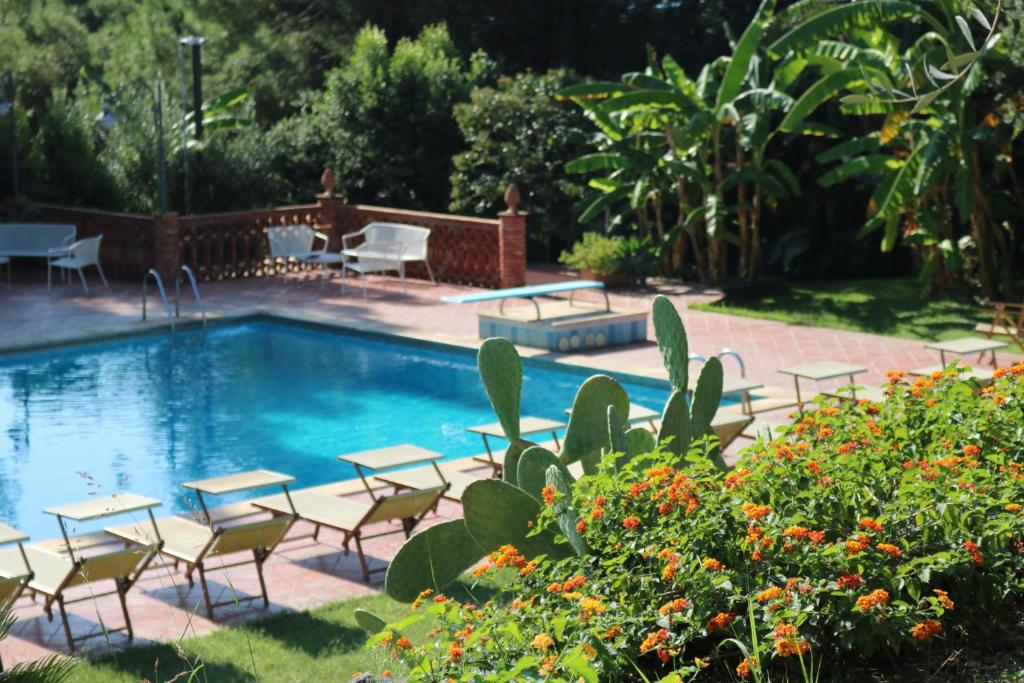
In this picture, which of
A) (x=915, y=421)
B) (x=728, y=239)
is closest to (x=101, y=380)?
(x=728, y=239)

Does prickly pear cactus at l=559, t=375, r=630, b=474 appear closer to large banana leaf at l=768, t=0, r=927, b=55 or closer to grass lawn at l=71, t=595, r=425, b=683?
grass lawn at l=71, t=595, r=425, b=683

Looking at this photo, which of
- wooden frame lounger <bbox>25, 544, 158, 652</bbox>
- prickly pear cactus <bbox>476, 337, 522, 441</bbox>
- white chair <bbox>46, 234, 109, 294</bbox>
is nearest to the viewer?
prickly pear cactus <bbox>476, 337, 522, 441</bbox>

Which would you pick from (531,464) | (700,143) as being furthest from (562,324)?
(531,464)

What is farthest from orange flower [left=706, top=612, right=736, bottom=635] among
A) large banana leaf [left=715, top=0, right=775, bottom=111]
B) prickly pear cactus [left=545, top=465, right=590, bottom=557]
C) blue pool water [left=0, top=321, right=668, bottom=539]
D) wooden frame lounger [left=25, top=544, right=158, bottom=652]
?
large banana leaf [left=715, top=0, right=775, bottom=111]

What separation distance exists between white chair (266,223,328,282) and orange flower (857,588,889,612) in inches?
633

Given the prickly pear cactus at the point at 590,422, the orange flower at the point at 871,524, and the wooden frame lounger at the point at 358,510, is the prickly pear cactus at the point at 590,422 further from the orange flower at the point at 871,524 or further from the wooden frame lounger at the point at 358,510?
the wooden frame lounger at the point at 358,510

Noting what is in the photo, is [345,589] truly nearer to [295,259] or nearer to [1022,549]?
[1022,549]

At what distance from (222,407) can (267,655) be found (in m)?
7.39

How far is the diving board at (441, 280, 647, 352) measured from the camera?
1540 cm

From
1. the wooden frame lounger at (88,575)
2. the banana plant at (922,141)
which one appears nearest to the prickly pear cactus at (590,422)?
the wooden frame lounger at (88,575)

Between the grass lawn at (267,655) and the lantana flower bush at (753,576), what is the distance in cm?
185

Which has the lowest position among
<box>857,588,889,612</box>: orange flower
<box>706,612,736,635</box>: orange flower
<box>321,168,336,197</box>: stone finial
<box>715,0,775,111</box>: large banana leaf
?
<box>706,612,736,635</box>: orange flower

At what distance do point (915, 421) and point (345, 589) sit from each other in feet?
11.7

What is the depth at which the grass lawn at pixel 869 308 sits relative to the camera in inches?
632
